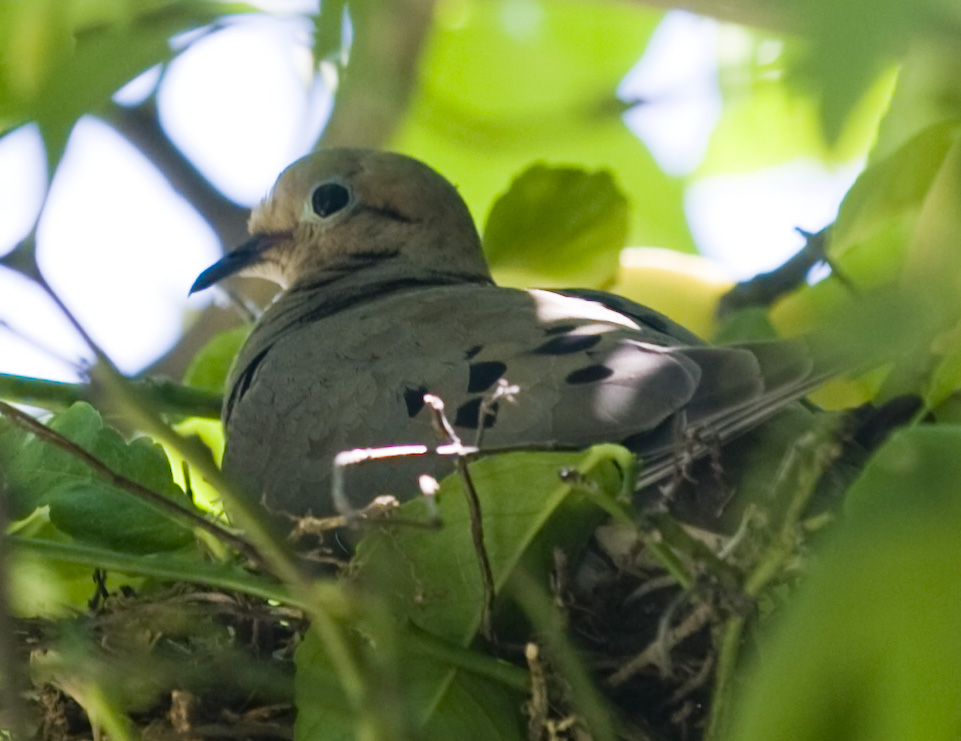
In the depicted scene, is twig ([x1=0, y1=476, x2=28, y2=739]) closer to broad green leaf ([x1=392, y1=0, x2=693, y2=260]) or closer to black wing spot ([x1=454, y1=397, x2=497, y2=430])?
black wing spot ([x1=454, y1=397, x2=497, y2=430])

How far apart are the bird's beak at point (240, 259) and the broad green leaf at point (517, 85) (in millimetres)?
364

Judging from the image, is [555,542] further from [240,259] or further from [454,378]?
[240,259]

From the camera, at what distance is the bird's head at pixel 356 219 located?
2.57 m

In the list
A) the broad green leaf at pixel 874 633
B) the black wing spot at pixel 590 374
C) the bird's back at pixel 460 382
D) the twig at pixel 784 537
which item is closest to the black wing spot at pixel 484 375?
the bird's back at pixel 460 382

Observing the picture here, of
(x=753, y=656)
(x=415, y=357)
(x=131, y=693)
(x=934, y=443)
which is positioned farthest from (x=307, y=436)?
(x=934, y=443)

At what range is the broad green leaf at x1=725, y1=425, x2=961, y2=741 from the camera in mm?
586

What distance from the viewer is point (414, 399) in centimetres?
156

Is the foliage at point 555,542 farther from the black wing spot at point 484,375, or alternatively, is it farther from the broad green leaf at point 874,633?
the black wing spot at point 484,375

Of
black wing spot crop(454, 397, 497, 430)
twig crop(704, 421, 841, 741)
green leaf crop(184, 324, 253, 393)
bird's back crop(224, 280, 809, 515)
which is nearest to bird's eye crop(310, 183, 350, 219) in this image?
green leaf crop(184, 324, 253, 393)

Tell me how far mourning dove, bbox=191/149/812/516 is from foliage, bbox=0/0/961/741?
0.10m

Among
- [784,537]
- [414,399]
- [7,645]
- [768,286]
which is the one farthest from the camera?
[768,286]

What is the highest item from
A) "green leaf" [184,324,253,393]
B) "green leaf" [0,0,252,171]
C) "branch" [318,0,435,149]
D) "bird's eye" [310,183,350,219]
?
"branch" [318,0,435,149]

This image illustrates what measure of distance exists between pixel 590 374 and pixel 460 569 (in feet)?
1.10

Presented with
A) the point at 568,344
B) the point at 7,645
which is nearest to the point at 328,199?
the point at 568,344
